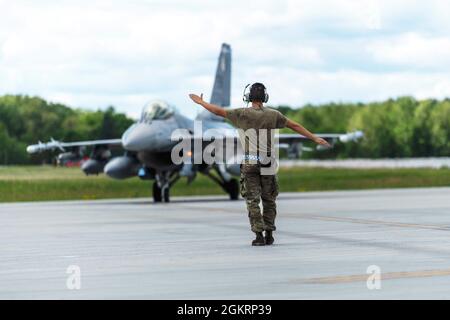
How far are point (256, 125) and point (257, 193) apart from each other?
31.4 inches

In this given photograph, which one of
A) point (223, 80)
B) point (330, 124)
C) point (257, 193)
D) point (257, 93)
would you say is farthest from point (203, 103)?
point (330, 124)

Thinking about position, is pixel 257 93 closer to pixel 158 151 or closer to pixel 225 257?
pixel 225 257

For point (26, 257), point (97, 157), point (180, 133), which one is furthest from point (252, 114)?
point (97, 157)

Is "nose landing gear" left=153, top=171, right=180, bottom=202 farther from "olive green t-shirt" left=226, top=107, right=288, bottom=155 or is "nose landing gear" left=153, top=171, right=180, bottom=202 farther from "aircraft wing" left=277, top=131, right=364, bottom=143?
"olive green t-shirt" left=226, top=107, right=288, bottom=155

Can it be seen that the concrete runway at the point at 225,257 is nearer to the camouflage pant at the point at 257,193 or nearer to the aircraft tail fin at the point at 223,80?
the camouflage pant at the point at 257,193

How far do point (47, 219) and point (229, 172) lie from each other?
1260 centimetres

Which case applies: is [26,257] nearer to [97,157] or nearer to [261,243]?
[261,243]

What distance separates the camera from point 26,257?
11.2m

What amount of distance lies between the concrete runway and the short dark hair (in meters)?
1.74

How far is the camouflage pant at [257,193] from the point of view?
39.5 ft

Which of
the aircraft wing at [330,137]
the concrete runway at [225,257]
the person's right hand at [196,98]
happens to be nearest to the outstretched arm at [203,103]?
the person's right hand at [196,98]

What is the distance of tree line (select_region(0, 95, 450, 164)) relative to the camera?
4350 centimetres

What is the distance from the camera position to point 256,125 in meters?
12.1

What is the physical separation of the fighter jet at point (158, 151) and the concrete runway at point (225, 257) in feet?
32.9
